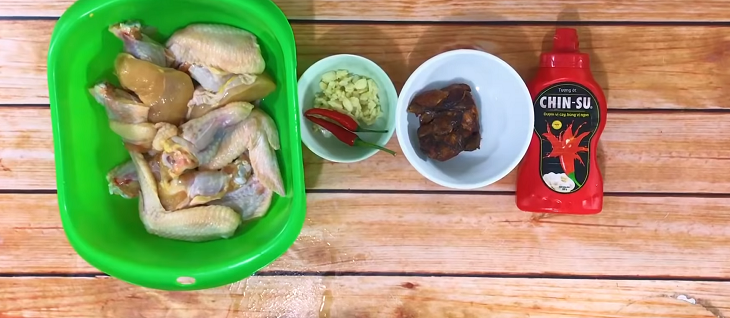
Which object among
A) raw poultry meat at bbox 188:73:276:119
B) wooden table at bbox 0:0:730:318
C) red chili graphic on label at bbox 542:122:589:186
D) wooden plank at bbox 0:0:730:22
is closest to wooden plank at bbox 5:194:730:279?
wooden table at bbox 0:0:730:318

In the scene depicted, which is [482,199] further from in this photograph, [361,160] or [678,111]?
[678,111]

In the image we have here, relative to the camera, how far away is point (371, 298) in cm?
99

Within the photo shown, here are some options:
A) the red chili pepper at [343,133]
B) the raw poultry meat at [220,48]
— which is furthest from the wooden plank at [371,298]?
the raw poultry meat at [220,48]

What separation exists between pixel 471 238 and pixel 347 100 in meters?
0.35

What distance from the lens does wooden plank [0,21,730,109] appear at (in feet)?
3.12

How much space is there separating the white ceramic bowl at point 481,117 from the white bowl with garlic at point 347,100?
5cm

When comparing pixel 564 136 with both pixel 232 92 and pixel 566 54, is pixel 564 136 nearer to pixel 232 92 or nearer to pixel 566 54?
pixel 566 54

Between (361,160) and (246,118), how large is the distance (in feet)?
0.71

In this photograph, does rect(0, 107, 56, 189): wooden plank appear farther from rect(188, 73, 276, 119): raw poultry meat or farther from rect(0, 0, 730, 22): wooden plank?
rect(188, 73, 276, 119): raw poultry meat

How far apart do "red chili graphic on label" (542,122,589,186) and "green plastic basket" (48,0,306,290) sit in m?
0.44

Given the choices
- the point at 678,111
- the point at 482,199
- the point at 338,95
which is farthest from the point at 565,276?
the point at 338,95

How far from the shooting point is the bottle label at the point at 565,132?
2.97ft

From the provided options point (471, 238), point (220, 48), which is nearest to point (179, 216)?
point (220, 48)

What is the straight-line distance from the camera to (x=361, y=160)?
95 centimetres
